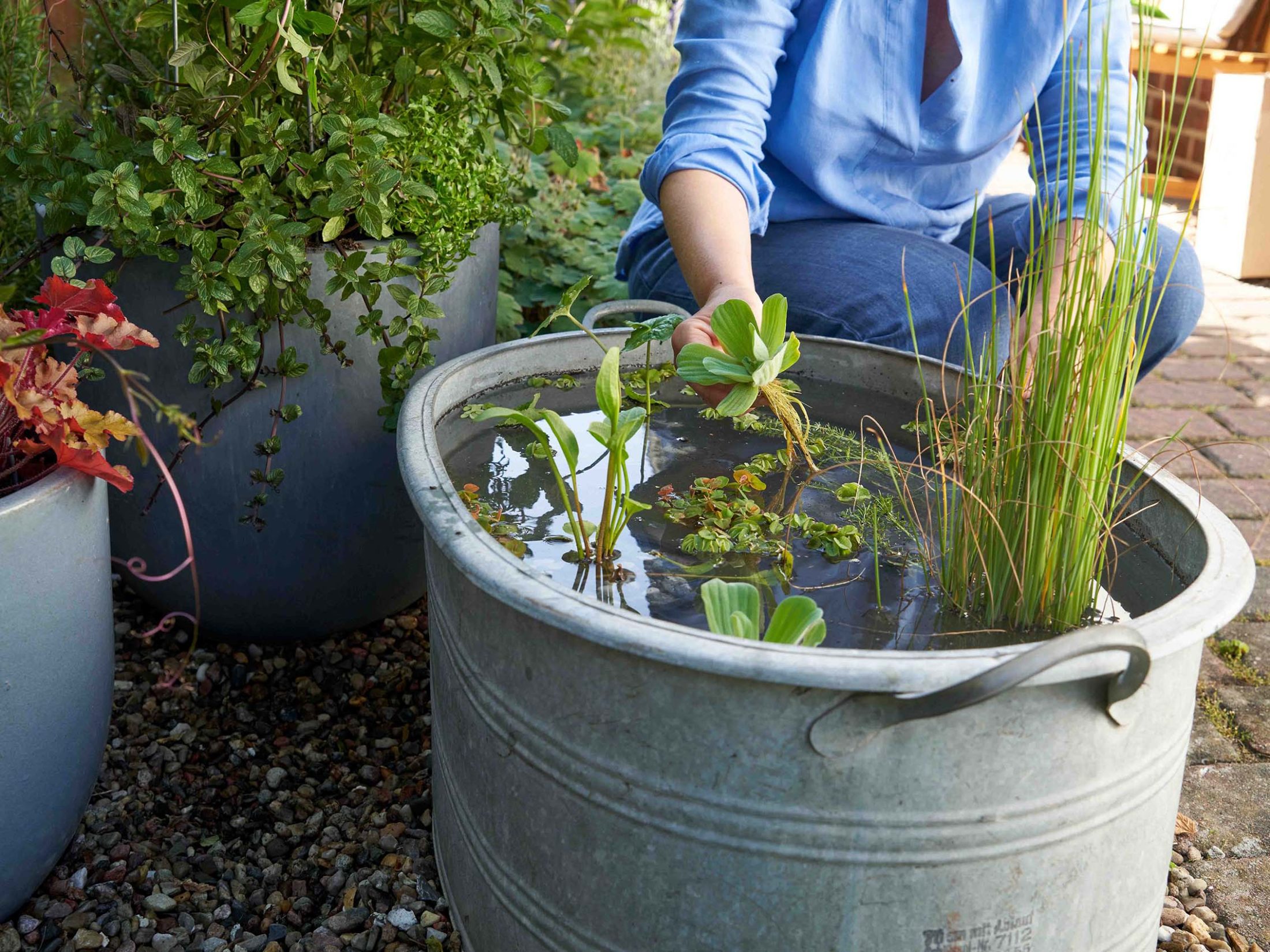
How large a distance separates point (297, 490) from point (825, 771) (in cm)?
110

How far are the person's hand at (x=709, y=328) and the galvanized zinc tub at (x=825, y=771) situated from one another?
43cm

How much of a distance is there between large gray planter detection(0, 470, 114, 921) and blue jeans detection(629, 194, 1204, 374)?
1065mm

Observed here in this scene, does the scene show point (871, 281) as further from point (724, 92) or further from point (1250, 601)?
point (1250, 601)

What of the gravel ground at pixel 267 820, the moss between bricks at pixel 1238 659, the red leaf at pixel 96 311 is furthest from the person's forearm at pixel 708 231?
the moss between bricks at pixel 1238 659

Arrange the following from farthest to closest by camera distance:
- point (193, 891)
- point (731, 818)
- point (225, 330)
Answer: point (225, 330), point (193, 891), point (731, 818)

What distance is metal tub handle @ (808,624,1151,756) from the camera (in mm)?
820

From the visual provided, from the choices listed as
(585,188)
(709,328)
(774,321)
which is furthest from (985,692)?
(585,188)

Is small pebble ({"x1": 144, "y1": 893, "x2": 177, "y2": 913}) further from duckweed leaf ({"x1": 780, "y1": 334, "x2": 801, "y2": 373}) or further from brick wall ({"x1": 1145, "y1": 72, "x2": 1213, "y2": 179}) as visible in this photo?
brick wall ({"x1": 1145, "y1": 72, "x2": 1213, "y2": 179})

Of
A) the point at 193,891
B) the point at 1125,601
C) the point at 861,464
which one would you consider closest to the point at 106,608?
the point at 193,891

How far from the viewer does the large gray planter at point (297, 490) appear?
1663 millimetres

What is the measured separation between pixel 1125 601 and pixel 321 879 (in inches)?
42.3

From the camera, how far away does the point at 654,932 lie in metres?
1.04

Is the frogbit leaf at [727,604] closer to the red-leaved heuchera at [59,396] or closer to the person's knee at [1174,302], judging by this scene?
the red-leaved heuchera at [59,396]

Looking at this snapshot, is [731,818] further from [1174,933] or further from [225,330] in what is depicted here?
[225,330]
